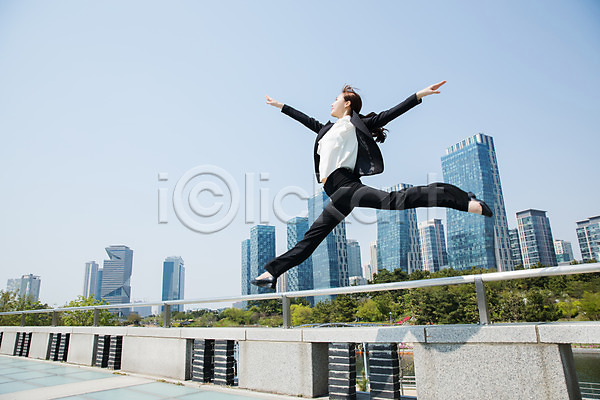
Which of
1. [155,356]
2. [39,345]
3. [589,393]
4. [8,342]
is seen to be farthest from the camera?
[589,393]

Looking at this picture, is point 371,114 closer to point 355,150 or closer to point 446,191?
point 355,150

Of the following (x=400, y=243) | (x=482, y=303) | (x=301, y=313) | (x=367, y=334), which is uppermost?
(x=400, y=243)

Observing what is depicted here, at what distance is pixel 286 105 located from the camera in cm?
460

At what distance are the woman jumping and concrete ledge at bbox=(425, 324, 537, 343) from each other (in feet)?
4.09

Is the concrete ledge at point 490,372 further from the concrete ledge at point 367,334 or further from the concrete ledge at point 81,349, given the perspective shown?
the concrete ledge at point 81,349

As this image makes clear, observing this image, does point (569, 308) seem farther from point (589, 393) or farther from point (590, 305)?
point (589, 393)

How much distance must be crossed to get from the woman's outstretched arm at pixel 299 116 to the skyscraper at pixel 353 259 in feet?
486

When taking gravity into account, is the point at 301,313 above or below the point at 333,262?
below

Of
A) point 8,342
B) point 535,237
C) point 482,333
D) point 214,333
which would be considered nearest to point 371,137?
point 482,333

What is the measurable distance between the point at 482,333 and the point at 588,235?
178 meters

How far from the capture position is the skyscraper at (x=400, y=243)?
156 meters

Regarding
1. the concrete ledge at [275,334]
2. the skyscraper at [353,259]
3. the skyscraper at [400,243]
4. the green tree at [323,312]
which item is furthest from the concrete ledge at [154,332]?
the skyscraper at [400,243]

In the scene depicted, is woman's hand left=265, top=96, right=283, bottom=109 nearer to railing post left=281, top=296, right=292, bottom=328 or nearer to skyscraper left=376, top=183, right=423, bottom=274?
railing post left=281, top=296, right=292, bottom=328

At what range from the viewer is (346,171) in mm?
3631
